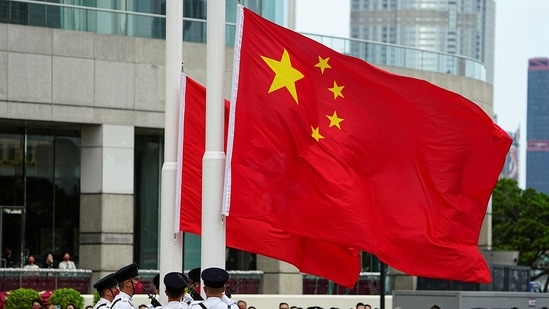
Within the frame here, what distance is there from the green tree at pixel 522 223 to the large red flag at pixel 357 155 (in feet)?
231

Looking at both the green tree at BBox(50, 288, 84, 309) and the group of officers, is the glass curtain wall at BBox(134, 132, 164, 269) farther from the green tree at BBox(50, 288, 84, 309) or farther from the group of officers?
the group of officers

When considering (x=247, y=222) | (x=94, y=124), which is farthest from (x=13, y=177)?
(x=247, y=222)

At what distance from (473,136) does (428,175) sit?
0.72 metres

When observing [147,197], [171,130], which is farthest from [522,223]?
[171,130]

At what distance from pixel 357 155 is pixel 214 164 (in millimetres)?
1787

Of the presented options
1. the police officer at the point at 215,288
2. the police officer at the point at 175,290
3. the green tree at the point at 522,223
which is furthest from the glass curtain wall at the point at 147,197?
the green tree at the point at 522,223

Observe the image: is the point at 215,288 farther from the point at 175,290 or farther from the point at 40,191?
the point at 40,191

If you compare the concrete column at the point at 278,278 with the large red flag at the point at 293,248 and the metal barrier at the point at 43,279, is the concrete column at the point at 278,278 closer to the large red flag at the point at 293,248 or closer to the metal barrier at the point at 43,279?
the metal barrier at the point at 43,279

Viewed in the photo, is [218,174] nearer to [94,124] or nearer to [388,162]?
[388,162]

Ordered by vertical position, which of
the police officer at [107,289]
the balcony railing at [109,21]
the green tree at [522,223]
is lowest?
the green tree at [522,223]

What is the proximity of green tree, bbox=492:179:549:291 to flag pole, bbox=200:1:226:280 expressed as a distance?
71589mm

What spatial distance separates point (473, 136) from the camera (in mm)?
17484

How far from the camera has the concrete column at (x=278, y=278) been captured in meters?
38.9

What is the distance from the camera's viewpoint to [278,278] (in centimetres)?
3894
